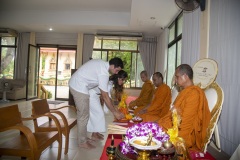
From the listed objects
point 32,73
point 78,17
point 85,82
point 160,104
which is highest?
point 78,17

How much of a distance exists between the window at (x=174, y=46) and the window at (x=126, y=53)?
2.13 metres

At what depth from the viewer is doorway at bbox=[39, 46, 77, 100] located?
8.63 metres

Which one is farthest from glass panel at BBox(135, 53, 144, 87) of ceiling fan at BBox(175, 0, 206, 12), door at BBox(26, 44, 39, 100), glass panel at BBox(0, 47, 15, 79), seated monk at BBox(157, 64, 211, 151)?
seated monk at BBox(157, 64, 211, 151)

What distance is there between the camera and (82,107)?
280 cm

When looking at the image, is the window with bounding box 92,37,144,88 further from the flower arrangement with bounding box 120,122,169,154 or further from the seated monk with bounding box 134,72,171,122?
the flower arrangement with bounding box 120,122,169,154

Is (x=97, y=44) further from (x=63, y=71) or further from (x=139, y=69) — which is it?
(x=63, y=71)

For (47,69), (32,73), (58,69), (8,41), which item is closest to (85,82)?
(32,73)

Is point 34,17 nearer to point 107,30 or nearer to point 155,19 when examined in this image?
point 107,30

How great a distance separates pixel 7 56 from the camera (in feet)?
28.8

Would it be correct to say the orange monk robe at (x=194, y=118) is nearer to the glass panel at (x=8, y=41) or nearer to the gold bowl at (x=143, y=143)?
the gold bowl at (x=143, y=143)

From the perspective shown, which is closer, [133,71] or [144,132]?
[144,132]

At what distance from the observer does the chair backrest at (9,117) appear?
1.84 m

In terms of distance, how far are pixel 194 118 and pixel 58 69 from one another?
839 cm

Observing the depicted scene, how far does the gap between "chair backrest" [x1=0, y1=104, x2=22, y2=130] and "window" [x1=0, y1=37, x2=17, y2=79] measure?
7.77m
